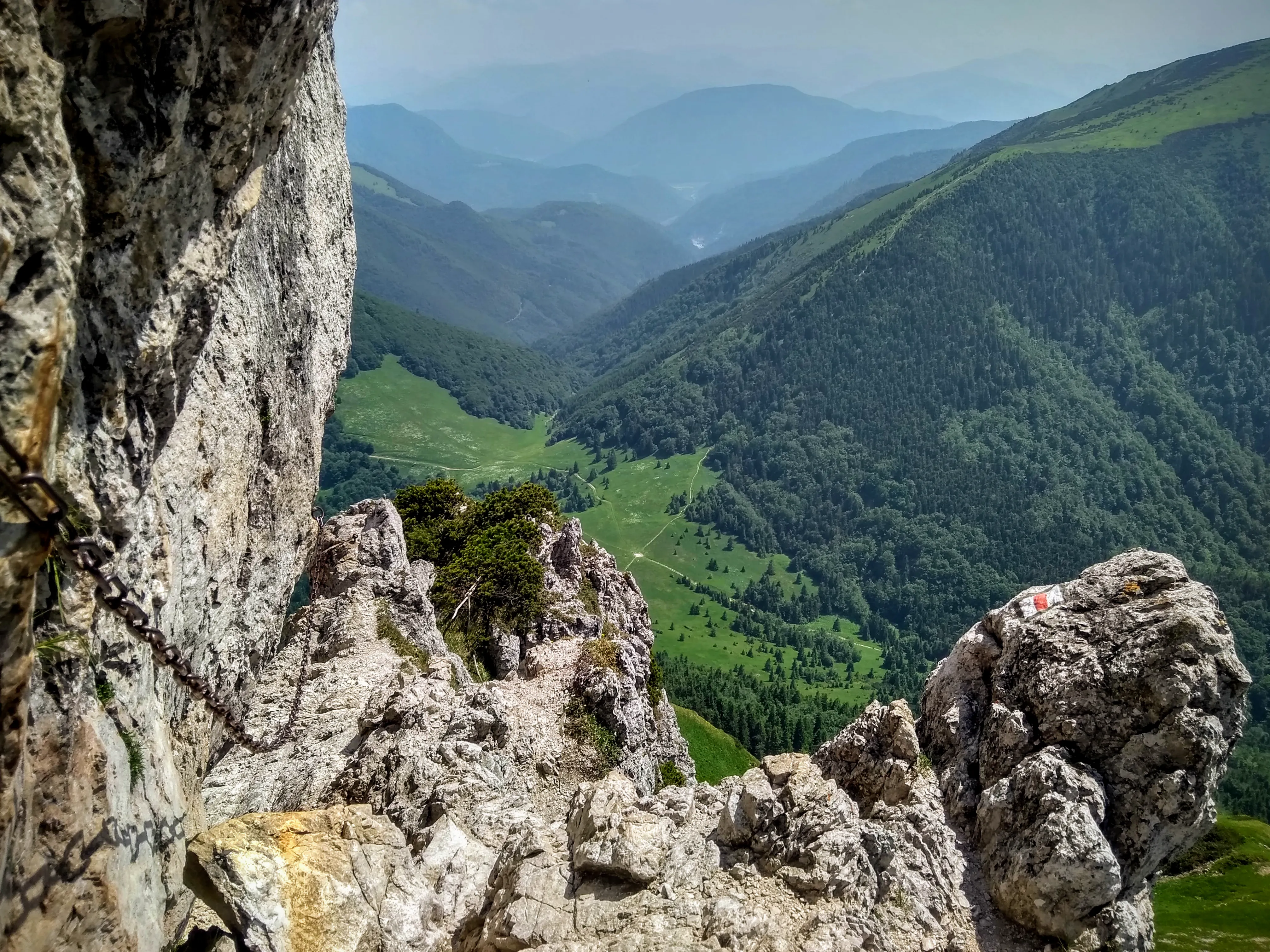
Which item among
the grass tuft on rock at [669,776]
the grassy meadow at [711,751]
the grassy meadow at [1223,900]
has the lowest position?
the grassy meadow at [1223,900]

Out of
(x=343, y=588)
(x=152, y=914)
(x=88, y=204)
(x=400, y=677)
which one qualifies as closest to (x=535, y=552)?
(x=343, y=588)

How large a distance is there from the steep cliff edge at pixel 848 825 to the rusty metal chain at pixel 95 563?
4726mm

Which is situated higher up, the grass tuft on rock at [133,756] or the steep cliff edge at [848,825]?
the grass tuft on rock at [133,756]

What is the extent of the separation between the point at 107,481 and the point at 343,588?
30403 mm

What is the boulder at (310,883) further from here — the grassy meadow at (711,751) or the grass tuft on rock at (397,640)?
the grassy meadow at (711,751)

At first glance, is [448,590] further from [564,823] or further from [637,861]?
[637,861]

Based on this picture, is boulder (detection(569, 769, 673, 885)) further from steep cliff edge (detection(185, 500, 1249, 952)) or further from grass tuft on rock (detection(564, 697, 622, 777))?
grass tuft on rock (detection(564, 697, 622, 777))

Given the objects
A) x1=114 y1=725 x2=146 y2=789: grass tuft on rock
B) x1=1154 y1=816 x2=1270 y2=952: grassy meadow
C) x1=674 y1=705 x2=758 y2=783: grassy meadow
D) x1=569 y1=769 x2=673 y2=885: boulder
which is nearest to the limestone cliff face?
x1=114 y1=725 x2=146 y2=789: grass tuft on rock

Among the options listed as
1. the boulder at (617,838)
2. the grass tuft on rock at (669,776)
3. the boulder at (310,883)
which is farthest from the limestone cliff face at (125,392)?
the grass tuft on rock at (669,776)

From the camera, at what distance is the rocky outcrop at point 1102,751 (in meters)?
18.1

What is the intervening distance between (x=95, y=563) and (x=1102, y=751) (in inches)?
915

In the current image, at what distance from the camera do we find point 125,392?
39.8 ft

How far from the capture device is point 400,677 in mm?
33375

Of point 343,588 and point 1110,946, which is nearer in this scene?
point 1110,946
